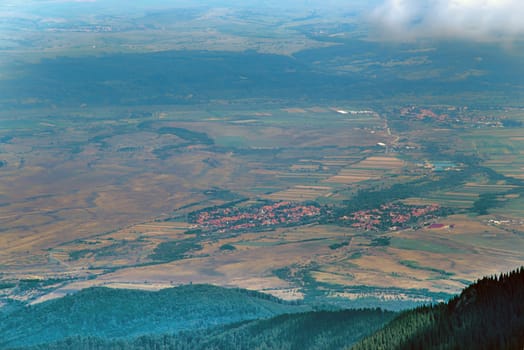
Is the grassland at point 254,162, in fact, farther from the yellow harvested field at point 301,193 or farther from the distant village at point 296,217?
the distant village at point 296,217

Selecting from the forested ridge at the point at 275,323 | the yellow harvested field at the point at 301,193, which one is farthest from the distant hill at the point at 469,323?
the yellow harvested field at the point at 301,193

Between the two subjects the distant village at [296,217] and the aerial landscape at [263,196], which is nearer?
the aerial landscape at [263,196]

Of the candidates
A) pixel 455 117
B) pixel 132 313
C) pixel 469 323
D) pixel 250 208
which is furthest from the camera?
pixel 455 117

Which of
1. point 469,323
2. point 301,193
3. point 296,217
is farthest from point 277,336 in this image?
point 301,193

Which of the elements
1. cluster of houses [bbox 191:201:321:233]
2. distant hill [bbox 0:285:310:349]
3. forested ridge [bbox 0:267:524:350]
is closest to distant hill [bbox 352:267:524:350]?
forested ridge [bbox 0:267:524:350]

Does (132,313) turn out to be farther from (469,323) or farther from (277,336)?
(469,323)

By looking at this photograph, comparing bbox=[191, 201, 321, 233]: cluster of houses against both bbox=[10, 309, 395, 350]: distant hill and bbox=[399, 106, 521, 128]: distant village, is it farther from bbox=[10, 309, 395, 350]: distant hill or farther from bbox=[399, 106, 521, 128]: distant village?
bbox=[399, 106, 521, 128]: distant village
